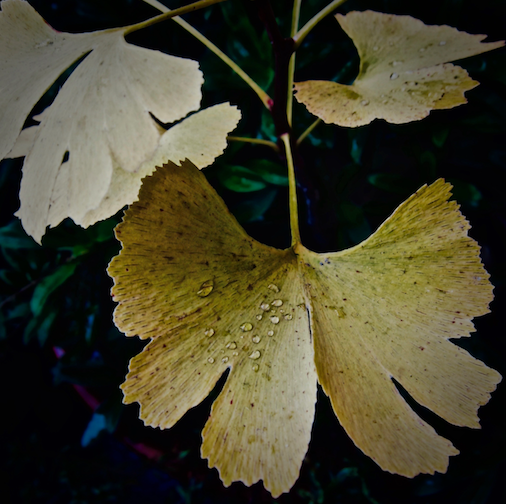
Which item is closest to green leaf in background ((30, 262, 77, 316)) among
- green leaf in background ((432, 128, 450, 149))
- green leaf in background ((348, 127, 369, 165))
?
green leaf in background ((348, 127, 369, 165))

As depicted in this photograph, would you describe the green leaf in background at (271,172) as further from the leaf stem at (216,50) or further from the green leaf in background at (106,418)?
the green leaf in background at (106,418)

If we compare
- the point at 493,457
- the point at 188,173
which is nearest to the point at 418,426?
the point at 188,173

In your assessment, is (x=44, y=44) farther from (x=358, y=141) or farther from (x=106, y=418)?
(x=106, y=418)

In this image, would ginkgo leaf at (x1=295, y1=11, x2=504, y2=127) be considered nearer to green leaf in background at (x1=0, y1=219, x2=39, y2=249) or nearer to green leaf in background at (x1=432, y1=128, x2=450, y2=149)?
green leaf in background at (x1=432, y1=128, x2=450, y2=149)

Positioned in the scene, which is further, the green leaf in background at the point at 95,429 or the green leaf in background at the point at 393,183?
the green leaf in background at the point at 95,429

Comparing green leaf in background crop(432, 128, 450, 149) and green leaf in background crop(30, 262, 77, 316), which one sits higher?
green leaf in background crop(30, 262, 77, 316)

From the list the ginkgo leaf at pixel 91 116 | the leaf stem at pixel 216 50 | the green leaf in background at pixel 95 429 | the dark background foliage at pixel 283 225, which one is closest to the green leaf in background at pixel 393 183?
the dark background foliage at pixel 283 225

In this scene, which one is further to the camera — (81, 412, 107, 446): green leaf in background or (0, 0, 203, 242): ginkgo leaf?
(81, 412, 107, 446): green leaf in background
